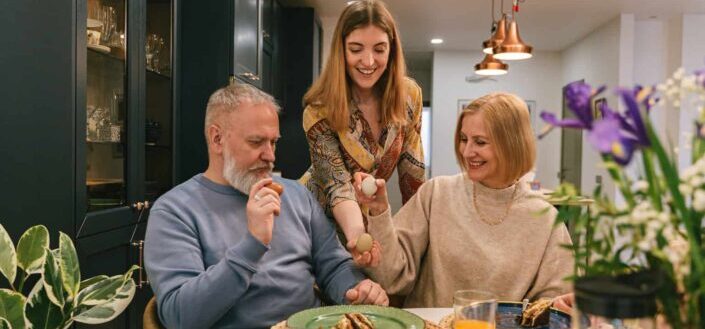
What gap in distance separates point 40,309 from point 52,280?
0.33ft

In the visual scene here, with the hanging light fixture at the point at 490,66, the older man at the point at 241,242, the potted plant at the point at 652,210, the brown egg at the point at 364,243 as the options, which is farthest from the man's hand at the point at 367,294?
the hanging light fixture at the point at 490,66

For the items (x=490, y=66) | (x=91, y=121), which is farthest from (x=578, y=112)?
(x=490, y=66)

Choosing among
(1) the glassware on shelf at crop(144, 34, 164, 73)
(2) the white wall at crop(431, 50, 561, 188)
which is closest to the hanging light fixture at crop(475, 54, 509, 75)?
(1) the glassware on shelf at crop(144, 34, 164, 73)

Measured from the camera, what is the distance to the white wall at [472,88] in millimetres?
8039

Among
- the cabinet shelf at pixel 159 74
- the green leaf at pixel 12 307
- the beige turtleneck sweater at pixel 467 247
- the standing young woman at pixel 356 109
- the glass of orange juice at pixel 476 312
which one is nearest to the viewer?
the glass of orange juice at pixel 476 312

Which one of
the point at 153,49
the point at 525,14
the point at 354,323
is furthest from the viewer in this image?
the point at 525,14

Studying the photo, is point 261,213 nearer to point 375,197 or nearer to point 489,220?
point 375,197

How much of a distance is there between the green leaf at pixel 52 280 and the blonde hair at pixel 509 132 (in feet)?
3.79

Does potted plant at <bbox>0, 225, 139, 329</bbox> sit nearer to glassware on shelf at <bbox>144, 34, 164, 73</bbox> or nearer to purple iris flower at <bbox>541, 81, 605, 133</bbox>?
purple iris flower at <bbox>541, 81, 605, 133</bbox>

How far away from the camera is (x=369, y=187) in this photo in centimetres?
145

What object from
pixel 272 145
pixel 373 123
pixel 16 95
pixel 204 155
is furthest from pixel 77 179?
pixel 204 155

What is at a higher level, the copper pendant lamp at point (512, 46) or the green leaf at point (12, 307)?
the copper pendant lamp at point (512, 46)

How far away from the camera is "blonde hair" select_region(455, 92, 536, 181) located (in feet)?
5.38

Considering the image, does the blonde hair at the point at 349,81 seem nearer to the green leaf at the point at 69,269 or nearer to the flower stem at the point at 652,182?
the green leaf at the point at 69,269
